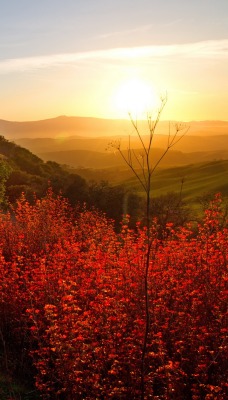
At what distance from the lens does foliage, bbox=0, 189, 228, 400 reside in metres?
9.65

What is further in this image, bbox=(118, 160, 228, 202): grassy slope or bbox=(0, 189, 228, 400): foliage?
bbox=(118, 160, 228, 202): grassy slope

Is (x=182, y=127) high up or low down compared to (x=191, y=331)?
up

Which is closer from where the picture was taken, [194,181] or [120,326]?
[120,326]

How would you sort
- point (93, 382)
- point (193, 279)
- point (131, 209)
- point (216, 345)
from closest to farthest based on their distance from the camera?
1. point (93, 382)
2. point (216, 345)
3. point (193, 279)
4. point (131, 209)

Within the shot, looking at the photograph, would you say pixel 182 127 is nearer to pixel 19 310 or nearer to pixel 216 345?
pixel 216 345

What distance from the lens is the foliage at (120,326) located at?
31.7 feet

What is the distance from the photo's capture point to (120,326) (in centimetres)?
996

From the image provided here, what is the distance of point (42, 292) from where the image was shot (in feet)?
44.0

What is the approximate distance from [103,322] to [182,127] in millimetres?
6790

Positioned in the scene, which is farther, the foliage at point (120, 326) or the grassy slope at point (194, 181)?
the grassy slope at point (194, 181)

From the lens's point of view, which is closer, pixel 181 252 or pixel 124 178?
pixel 181 252

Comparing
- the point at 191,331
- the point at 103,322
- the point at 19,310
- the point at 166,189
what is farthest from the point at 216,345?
the point at 166,189

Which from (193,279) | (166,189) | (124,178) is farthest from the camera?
(124,178)

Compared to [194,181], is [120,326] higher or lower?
higher
